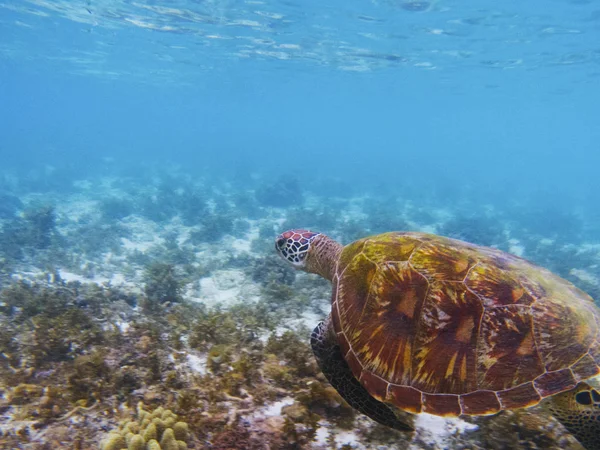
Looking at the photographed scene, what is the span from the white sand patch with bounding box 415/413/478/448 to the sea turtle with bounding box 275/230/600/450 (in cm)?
41

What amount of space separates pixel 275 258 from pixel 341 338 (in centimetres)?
691

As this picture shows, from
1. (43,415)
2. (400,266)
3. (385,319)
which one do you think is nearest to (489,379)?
(385,319)

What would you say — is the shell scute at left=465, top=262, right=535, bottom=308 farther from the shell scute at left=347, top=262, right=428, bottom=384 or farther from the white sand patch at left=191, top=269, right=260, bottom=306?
the white sand patch at left=191, top=269, right=260, bottom=306

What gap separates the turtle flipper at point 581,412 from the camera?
7.63 ft

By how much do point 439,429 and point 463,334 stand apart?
1.02m

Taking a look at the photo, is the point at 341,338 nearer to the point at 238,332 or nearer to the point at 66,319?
the point at 238,332

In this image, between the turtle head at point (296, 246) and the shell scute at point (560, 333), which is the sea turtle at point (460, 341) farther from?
the turtle head at point (296, 246)

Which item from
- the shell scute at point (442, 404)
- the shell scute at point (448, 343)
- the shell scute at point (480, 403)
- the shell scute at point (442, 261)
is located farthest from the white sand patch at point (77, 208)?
the shell scute at point (480, 403)

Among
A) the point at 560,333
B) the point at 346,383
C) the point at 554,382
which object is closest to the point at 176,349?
the point at 346,383

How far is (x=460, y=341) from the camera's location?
254cm

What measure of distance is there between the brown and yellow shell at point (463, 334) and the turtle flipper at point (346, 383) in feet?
0.35

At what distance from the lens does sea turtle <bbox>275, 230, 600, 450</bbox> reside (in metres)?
2.41

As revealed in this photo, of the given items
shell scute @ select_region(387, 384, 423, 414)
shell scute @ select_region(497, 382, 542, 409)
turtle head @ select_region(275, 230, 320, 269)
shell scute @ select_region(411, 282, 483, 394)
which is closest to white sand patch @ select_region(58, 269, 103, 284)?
turtle head @ select_region(275, 230, 320, 269)

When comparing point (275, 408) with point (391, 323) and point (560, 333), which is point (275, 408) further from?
point (560, 333)
